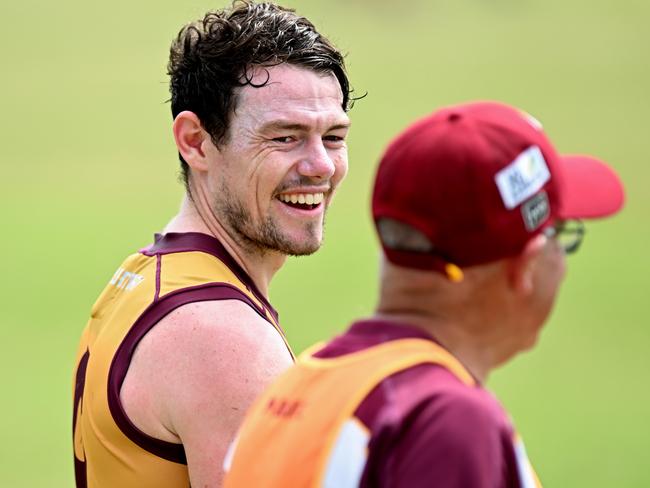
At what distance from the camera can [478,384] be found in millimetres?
2008

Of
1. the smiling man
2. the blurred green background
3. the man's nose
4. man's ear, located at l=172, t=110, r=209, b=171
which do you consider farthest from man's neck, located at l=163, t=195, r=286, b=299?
the blurred green background

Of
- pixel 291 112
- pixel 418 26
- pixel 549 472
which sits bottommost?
pixel 549 472

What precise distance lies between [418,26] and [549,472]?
1202 cm

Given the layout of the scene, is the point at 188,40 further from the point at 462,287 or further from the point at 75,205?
the point at 75,205

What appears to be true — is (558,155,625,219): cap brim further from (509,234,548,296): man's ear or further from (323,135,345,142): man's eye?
(323,135,345,142): man's eye

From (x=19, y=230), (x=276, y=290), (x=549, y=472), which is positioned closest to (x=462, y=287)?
(x=549, y=472)

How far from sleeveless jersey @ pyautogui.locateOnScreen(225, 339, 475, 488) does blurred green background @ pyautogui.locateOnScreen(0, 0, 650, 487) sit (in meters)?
6.38

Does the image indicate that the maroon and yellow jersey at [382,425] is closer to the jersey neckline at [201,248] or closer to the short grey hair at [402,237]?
the short grey hair at [402,237]

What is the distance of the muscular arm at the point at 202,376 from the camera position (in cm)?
269

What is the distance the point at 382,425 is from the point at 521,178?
440mm

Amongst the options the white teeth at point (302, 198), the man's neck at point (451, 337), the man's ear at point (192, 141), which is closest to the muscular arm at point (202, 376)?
the white teeth at point (302, 198)

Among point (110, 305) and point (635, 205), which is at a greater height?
point (110, 305)

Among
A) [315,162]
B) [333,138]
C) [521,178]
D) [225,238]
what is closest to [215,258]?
[225,238]

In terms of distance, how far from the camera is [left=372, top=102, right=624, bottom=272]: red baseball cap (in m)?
1.93
